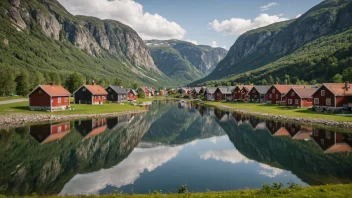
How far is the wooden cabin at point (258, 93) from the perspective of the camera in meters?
113

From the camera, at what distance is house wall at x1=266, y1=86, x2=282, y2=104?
99000mm

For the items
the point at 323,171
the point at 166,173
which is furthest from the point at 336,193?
the point at 166,173

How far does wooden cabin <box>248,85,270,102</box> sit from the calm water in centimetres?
5966

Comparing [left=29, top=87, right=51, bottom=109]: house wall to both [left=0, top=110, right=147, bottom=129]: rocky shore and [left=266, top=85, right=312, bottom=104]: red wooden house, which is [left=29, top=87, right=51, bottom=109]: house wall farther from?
[left=266, top=85, right=312, bottom=104]: red wooden house

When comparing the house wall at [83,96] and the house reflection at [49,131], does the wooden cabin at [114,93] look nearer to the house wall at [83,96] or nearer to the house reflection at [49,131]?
the house wall at [83,96]

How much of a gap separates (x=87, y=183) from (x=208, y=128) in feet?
129

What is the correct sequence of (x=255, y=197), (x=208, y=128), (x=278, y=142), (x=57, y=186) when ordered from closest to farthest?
1. (x=255, y=197)
2. (x=57, y=186)
3. (x=278, y=142)
4. (x=208, y=128)

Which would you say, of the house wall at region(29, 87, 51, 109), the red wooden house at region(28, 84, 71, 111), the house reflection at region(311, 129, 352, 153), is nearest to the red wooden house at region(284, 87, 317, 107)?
the house reflection at region(311, 129, 352, 153)

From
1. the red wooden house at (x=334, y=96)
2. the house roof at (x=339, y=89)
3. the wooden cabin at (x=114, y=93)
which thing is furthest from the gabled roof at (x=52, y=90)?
the house roof at (x=339, y=89)

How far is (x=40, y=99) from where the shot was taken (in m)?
70.9

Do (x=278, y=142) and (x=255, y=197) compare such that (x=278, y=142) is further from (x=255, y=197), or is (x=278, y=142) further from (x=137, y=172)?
(x=255, y=197)

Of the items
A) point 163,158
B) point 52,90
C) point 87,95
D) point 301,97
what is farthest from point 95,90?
point 163,158

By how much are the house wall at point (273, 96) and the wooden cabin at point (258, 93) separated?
3816 millimetres

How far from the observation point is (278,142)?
136ft
